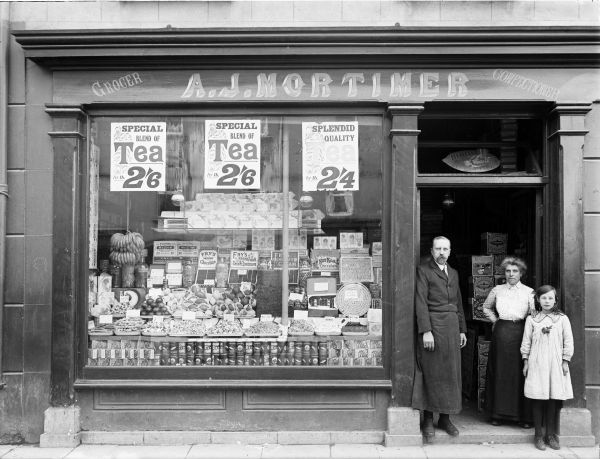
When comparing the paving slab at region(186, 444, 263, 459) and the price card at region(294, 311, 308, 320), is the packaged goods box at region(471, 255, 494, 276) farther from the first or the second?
the paving slab at region(186, 444, 263, 459)

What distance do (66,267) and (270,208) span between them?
2403 millimetres

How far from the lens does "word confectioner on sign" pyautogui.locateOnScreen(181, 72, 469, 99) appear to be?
6.11m

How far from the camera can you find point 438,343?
19.4 ft

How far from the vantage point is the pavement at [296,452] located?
5613 millimetres

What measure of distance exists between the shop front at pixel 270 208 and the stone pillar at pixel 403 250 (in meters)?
0.02

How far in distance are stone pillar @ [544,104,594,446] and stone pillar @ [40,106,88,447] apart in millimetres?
5306

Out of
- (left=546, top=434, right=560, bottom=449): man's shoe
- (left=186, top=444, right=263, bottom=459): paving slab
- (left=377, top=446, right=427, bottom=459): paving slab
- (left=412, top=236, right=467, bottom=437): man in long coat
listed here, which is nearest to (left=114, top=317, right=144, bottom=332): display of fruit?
(left=186, top=444, right=263, bottom=459): paving slab

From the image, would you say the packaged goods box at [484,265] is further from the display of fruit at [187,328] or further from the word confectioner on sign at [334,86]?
the display of fruit at [187,328]

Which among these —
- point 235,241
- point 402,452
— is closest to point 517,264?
point 402,452

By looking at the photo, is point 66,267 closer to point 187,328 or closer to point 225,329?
point 187,328

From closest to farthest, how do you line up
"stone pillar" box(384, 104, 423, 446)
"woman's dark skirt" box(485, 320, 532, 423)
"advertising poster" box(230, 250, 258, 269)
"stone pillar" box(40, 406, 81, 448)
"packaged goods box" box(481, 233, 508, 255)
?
"stone pillar" box(40, 406, 81, 448) < "stone pillar" box(384, 104, 423, 446) < "woman's dark skirt" box(485, 320, 532, 423) < "advertising poster" box(230, 250, 258, 269) < "packaged goods box" box(481, 233, 508, 255)

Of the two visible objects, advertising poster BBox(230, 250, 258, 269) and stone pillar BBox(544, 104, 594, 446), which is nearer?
stone pillar BBox(544, 104, 594, 446)

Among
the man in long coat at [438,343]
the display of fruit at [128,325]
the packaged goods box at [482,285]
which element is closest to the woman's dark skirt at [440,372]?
the man in long coat at [438,343]

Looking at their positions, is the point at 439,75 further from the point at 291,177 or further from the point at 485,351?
the point at 485,351
